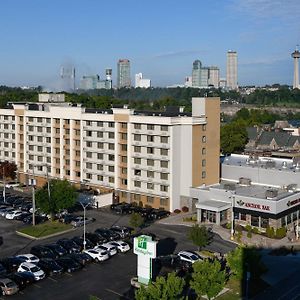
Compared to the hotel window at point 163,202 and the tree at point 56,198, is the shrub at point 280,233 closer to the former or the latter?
the hotel window at point 163,202

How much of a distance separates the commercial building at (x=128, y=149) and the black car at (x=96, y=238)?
1319 centimetres

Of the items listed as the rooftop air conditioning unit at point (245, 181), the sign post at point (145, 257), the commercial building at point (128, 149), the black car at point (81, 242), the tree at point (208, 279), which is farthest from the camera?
the rooftop air conditioning unit at point (245, 181)

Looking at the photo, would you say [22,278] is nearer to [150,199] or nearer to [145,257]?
[145,257]

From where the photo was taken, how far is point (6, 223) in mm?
52062

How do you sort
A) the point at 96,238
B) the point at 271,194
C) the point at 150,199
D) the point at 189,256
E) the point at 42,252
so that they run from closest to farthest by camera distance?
the point at 189,256 → the point at 42,252 → the point at 96,238 → the point at 271,194 → the point at 150,199

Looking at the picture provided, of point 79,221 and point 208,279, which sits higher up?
point 208,279

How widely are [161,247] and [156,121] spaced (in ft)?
57.4

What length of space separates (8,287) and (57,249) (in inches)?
335

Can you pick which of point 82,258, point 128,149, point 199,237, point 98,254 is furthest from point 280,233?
point 128,149

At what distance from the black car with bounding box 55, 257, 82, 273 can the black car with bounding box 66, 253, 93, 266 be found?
0.63m

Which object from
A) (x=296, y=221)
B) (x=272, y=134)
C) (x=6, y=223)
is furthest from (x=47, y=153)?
(x=272, y=134)

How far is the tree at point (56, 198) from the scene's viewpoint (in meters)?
50.9

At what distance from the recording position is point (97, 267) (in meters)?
38.4

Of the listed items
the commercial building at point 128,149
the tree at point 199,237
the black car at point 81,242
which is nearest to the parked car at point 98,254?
the black car at point 81,242
